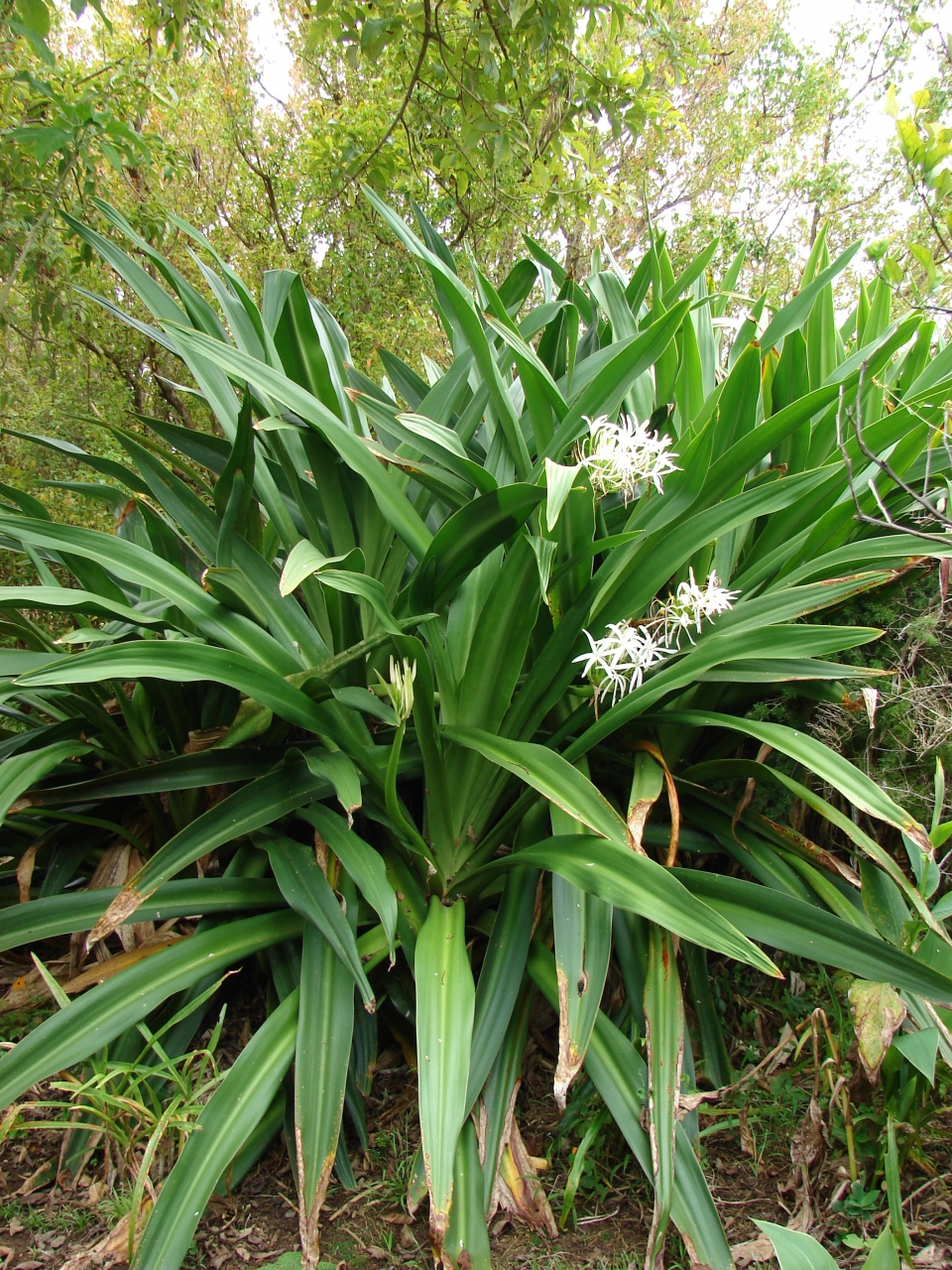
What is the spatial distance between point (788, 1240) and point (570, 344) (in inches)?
62.2

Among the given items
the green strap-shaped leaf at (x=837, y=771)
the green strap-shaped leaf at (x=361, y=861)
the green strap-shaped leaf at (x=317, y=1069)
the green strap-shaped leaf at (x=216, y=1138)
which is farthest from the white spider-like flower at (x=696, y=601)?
the green strap-shaped leaf at (x=216, y=1138)

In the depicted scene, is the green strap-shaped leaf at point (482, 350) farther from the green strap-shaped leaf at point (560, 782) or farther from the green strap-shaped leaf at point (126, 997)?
the green strap-shaped leaf at point (126, 997)

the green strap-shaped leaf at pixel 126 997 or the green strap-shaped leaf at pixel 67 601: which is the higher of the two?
the green strap-shaped leaf at pixel 67 601

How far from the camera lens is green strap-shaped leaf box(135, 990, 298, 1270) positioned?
99 cm

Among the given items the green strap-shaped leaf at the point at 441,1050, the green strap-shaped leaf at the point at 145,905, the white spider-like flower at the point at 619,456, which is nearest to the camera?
the green strap-shaped leaf at the point at 441,1050

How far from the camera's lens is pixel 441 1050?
3.53 ft

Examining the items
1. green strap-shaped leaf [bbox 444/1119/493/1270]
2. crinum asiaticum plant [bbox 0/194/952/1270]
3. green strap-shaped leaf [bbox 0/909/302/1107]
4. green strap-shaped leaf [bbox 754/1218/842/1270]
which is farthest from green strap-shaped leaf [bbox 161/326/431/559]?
green strap-shaped leaf [bbox 754/1218/842/1270]

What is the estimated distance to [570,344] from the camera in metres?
1.77

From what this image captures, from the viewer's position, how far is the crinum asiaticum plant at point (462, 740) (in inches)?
44.3

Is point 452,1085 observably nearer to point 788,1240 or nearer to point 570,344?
point 788,1240

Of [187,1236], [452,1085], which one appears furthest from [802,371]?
[187,1236]

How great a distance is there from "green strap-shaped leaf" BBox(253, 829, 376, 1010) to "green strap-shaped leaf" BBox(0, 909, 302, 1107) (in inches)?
4.1

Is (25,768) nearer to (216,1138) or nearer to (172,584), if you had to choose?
(172,584)

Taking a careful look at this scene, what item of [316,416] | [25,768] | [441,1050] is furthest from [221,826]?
[316,416]
